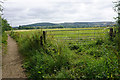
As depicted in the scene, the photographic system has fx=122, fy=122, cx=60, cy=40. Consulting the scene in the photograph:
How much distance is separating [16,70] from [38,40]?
2888 mm

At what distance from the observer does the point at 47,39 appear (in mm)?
8812

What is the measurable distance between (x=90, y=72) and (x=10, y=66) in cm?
432

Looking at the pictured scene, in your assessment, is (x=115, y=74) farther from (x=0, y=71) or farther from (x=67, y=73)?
(x=0, y=71)

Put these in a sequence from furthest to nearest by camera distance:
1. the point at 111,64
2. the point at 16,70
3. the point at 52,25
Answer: the point at 52,25
the point at 16,70
the point at 111,64

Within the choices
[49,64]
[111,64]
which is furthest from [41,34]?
[111,64]

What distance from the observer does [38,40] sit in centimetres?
839

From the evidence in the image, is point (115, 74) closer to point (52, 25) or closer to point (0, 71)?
point (0, 71)

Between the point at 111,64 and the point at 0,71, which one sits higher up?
the point at 111,64

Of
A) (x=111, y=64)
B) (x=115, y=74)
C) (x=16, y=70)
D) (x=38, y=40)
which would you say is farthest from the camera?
(x=38, y=40)

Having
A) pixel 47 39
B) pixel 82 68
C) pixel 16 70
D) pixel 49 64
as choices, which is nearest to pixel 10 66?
pixel 16 70

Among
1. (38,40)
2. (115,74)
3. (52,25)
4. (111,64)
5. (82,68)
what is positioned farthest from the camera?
(52,25)

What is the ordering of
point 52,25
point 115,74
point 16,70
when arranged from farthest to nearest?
point 52,25 < point 16,70 < point 115,74

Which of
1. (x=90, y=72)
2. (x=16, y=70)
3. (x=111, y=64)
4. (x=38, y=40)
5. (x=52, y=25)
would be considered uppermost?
(x=52, y=25)

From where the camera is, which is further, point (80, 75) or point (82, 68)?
point (82, 68)
